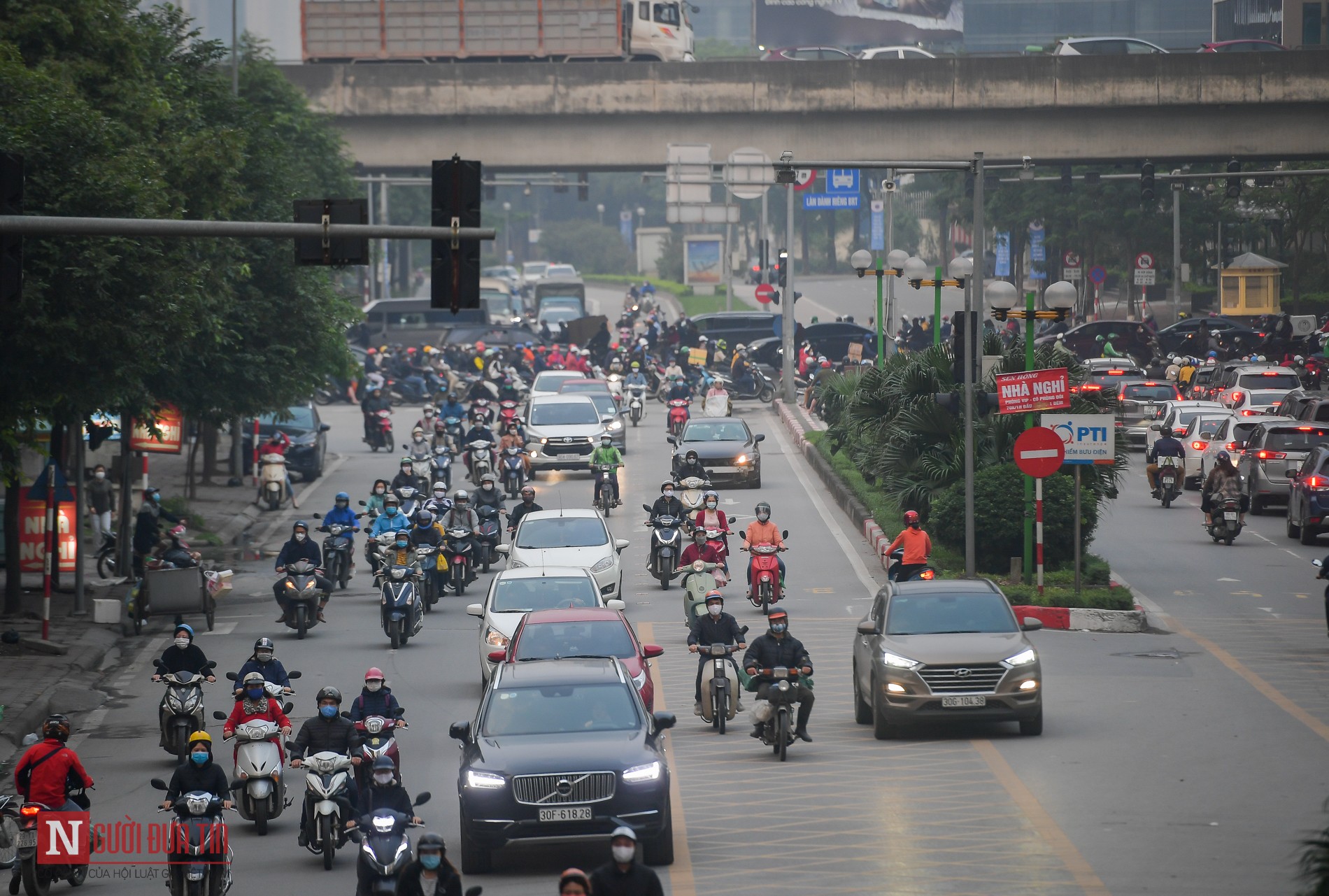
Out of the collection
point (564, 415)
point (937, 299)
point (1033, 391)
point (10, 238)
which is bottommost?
point (564, 415)

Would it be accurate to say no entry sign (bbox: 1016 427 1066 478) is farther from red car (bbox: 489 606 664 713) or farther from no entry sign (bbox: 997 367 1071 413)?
red car (bbox: 489 606 664 713)

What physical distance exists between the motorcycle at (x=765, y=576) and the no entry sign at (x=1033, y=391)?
11.6 feet

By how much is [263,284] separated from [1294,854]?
25270 millimetres

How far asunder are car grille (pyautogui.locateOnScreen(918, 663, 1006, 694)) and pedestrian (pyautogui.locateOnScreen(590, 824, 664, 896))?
7292mm

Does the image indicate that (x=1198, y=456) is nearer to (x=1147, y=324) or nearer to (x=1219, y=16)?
(x=1147, y=324)

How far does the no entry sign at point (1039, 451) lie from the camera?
23.7m

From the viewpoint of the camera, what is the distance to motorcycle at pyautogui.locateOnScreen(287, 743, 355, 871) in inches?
537

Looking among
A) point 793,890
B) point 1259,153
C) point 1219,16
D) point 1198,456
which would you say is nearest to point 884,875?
point 793,890

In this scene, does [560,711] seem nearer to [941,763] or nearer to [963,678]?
[941,763]

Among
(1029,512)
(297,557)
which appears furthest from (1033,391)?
(297,557)

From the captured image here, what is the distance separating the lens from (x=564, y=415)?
137 ft

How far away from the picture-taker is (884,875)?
12.5 m

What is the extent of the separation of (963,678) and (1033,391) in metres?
8.13

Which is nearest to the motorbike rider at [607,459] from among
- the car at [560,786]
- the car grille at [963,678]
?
the car grille at [963,678]
